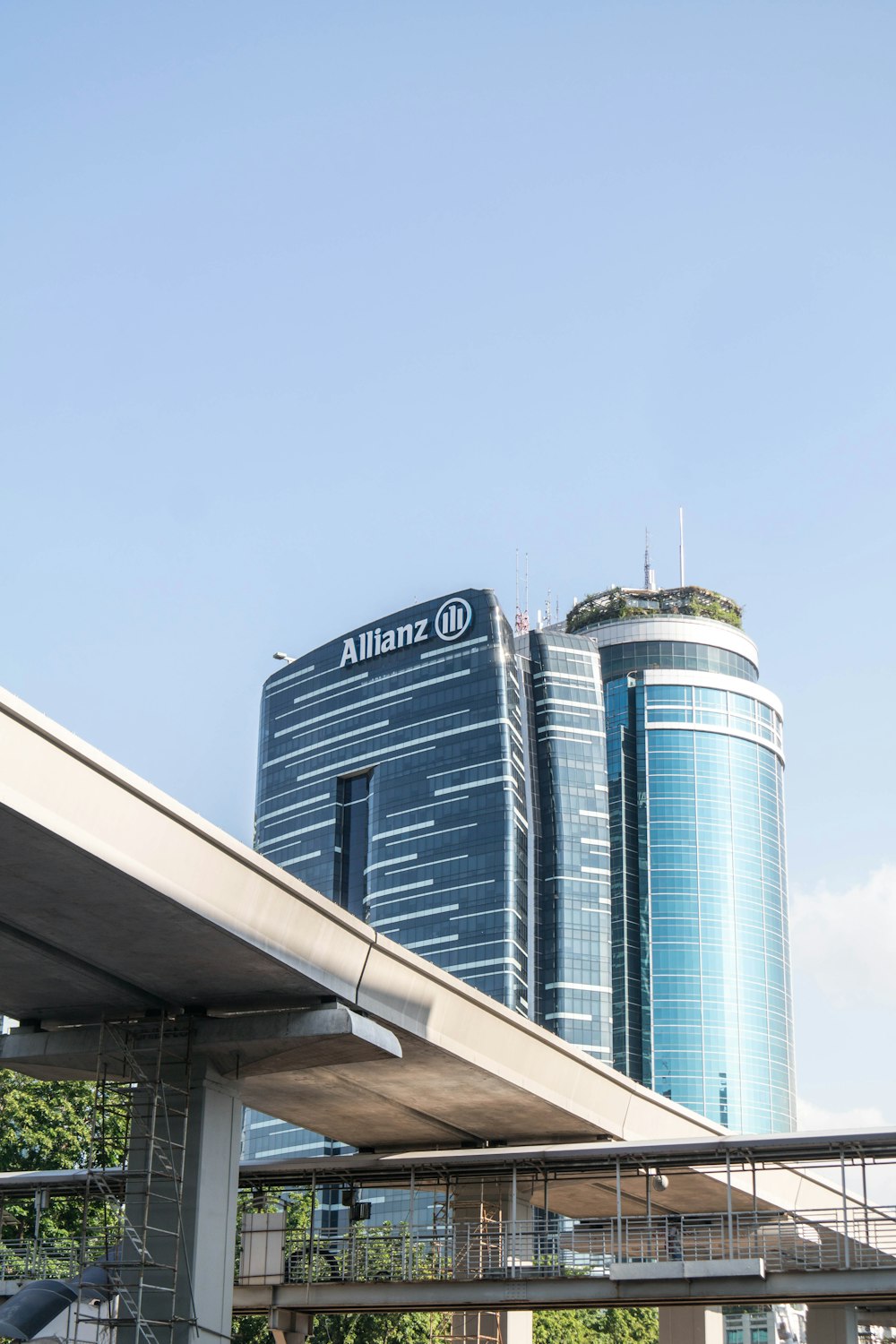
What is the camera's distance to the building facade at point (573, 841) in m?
180

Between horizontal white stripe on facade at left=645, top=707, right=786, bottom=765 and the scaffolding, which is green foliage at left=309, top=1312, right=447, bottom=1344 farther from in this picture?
horizontal white stripe on facade at left=645, top=707, right=786, bottom=765

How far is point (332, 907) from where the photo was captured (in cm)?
3262

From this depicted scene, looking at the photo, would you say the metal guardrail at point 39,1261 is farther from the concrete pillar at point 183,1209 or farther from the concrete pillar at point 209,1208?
the concrete pillar at point 209,1208

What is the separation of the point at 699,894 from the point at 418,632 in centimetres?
4654

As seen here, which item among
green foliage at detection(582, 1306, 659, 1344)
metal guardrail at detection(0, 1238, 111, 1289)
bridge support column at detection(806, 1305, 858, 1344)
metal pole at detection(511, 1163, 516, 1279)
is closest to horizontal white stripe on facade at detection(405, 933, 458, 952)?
green foliage at detection(582, 1306, 659, 1344)

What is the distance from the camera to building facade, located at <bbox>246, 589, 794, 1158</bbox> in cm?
17988

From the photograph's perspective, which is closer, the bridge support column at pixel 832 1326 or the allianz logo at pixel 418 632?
the bridge support column at pixel 832 1326

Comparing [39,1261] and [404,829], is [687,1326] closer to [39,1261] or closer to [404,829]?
[39,1261]

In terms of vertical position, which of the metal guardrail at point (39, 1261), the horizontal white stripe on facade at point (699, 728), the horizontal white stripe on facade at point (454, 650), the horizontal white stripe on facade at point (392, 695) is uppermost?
the horizontal white stripe on facade at point (454, 650)

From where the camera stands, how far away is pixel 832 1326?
49.1m

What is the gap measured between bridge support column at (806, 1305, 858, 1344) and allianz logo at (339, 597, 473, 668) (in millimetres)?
138044

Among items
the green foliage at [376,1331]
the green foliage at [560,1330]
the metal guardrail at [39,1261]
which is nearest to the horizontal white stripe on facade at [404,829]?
the green foliage at [560,1330]

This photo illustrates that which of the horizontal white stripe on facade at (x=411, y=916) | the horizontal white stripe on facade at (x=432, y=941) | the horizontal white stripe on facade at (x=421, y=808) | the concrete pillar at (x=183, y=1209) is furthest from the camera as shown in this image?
the horizontal white stripe on facade at (x=421, y=808)

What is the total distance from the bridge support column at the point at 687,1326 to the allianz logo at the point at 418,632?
444ft
